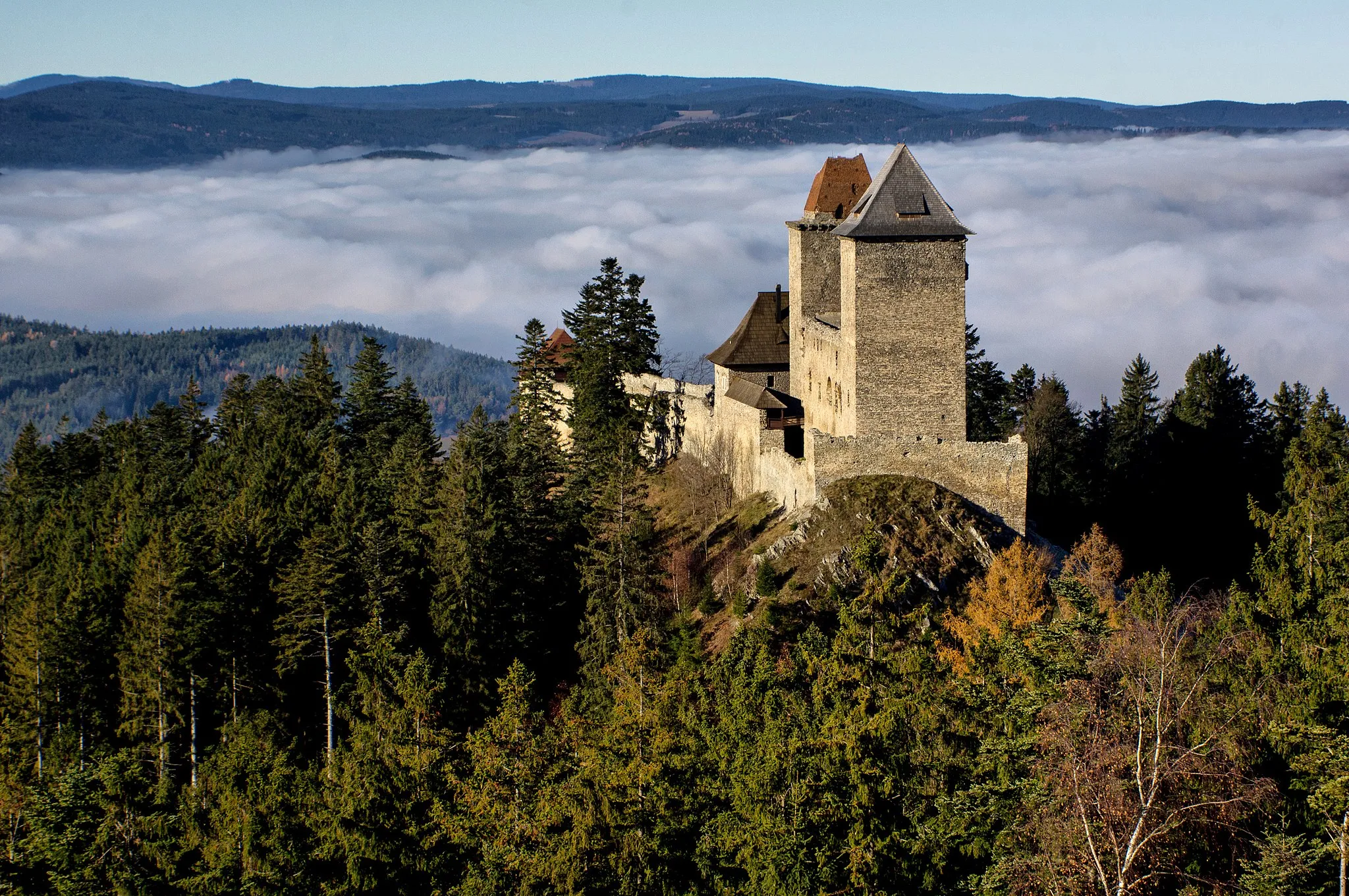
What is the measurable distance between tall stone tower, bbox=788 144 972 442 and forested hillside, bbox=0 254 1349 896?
242cm

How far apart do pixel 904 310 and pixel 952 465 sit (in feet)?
16.1

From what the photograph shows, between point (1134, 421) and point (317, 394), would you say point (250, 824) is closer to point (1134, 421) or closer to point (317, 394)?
point (317, 394)

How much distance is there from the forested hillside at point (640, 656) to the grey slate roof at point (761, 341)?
169 inches

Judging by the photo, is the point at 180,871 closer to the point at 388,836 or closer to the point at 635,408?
the point at 388,836

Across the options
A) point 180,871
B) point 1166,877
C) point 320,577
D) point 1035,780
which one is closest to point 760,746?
point 1035,780

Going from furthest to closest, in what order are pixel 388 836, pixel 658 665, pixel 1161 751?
pixel 658 665 < pixel 388 836 < pixel 1161 751

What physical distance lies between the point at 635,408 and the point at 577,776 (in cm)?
3155

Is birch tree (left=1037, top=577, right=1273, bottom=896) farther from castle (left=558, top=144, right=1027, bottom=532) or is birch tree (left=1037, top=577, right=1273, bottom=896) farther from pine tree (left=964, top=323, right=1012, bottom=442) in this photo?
pine tree (left=964, top=323, right=1012, bottom=442)

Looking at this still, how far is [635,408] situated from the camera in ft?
190

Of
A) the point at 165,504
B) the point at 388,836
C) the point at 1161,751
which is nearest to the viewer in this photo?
the point at 1161,751

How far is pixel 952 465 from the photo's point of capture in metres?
45.4

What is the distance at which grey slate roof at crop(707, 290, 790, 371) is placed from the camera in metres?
54.8

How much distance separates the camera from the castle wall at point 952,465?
45.2m

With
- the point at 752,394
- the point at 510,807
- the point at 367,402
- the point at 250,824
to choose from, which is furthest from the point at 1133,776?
the point at 367,402
